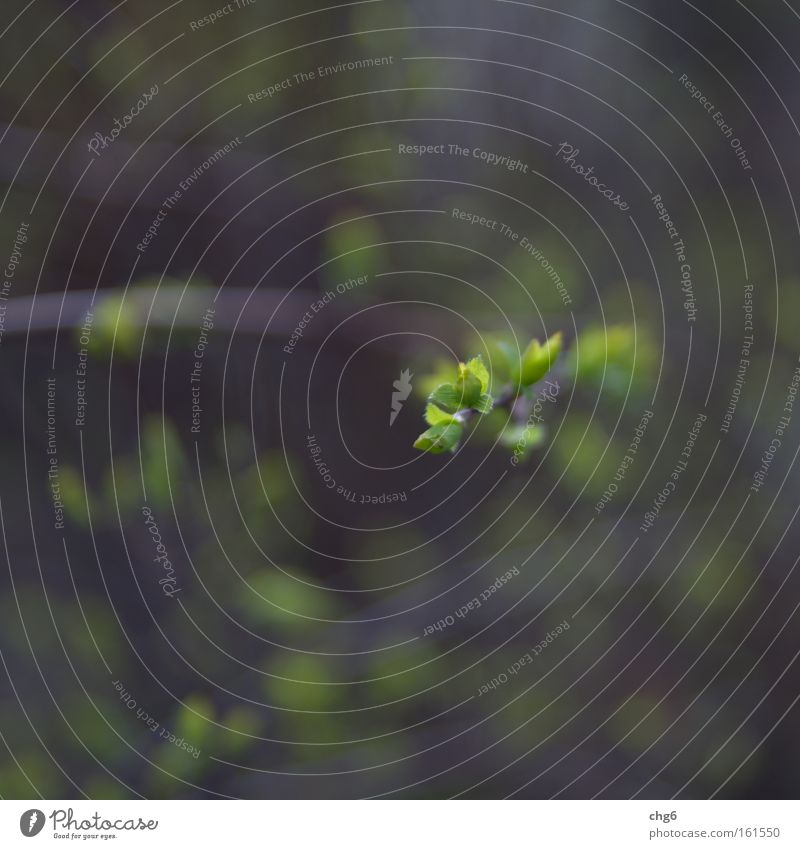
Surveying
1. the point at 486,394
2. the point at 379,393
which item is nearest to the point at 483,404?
the point at 486,394

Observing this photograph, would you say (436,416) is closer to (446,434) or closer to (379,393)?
(446,434)

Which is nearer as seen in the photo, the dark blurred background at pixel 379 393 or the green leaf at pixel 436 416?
the green leaf at pixel 436 416

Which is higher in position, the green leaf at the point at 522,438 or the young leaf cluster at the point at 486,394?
the young leaf cluster at the point at 486,394

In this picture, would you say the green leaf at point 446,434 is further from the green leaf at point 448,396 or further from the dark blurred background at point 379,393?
the dark blurred background at point 379,393

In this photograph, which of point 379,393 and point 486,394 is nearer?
point 486,394

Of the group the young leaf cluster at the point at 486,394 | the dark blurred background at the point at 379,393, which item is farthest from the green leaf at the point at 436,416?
the dark blurred background at the point at 379,393

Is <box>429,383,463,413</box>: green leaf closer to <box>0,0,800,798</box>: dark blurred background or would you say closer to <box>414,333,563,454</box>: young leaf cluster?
<box>414,333,563,454</box>: young leaf cluster

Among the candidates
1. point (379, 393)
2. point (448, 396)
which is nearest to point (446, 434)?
point (448, 396)
